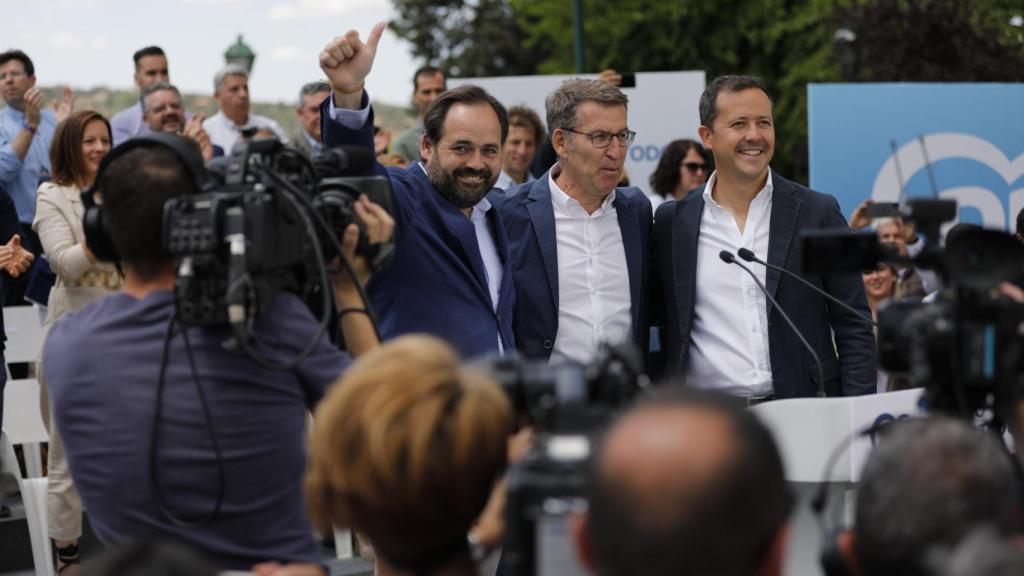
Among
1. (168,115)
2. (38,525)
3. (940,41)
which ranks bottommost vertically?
(38,525)

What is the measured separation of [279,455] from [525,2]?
1081 inches

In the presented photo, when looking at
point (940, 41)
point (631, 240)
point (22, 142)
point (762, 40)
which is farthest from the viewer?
point (762, 40)

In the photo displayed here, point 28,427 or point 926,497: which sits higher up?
point 926,497

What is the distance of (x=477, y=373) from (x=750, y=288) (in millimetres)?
3290

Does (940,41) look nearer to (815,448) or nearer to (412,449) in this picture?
(815,448)

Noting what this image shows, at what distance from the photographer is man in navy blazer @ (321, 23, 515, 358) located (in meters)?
5.37

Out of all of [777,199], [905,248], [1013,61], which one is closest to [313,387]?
[777,199]

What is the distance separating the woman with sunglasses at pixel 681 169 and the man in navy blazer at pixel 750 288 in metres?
3.65

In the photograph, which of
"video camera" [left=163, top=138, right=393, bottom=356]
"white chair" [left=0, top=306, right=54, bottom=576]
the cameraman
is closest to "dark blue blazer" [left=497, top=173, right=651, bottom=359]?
"video camera" [left=163, top=138, right=393, bottom=356]

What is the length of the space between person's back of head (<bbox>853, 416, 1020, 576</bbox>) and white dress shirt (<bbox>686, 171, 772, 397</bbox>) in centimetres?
317

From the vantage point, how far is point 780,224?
588 cm

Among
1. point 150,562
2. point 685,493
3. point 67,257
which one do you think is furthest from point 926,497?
point 67,257

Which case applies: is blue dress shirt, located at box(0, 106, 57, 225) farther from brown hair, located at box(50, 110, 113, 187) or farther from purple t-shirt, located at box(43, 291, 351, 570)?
purple t-shirt, located at box(43, 291, 351, 570)

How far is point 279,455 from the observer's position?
342 cm
